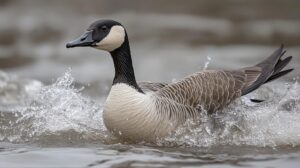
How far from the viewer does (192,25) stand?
19250 mm

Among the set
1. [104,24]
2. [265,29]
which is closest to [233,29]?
[265,29]

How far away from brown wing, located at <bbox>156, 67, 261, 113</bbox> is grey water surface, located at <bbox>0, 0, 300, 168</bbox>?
190mm

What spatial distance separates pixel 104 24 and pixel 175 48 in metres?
10.3

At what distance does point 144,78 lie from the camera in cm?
1566

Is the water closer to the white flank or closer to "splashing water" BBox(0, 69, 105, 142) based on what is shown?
"splashing water" BBox(0, 69, 105, 142)

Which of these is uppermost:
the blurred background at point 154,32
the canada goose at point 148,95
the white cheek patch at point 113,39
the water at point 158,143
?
the blurred background at point 154,32

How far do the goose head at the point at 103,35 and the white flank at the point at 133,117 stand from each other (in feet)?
1.67

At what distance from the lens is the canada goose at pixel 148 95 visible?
8055 mm

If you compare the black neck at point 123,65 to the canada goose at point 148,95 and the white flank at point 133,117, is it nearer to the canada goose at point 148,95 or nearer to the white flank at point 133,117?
the canada goose at point 148,95

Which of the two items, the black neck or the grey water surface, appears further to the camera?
the black neck

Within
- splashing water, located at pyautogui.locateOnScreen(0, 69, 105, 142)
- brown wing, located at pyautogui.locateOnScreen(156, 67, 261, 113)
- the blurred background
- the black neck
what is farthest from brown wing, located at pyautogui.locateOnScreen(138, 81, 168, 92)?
the blurred background

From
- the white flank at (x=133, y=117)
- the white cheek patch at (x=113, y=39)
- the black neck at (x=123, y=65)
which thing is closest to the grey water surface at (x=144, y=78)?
the white flank at (x=133, y=117)

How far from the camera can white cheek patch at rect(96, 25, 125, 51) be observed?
26.9ft

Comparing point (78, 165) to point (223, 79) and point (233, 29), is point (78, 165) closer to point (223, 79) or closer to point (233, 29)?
point (223, 79)
